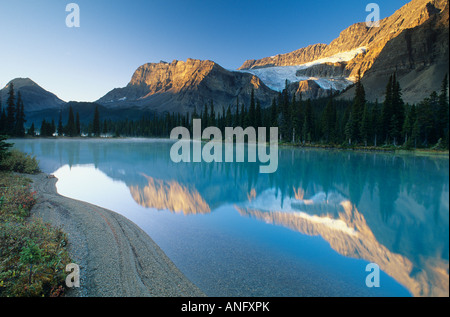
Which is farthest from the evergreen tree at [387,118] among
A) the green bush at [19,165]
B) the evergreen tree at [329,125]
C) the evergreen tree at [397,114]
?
the green bush at [19,165]

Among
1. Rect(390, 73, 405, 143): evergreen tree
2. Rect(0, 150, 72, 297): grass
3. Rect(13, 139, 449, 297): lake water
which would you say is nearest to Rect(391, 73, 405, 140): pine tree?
Rect(390, 73, 405, 143): evergreen tree

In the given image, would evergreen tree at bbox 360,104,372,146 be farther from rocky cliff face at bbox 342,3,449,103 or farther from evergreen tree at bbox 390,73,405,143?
rocky cliff face at bbox 342,3,449,103

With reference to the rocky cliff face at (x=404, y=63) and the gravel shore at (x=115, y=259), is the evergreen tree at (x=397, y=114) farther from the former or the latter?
the rocky cliff face at (x=404, y=63)

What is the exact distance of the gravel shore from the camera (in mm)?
4699

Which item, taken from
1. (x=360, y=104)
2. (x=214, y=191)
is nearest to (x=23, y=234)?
(x=214, y=191)

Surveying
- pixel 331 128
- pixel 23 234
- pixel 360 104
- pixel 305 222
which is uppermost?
pixel 360 104

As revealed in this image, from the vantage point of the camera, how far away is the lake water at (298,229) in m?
4.77

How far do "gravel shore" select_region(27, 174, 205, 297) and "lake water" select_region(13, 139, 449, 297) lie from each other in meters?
0.48

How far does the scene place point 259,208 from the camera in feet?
37.8

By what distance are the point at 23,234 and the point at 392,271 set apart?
900cm

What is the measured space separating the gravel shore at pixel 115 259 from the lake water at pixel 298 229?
1.58 feet

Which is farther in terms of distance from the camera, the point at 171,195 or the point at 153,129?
the point at 153,129
